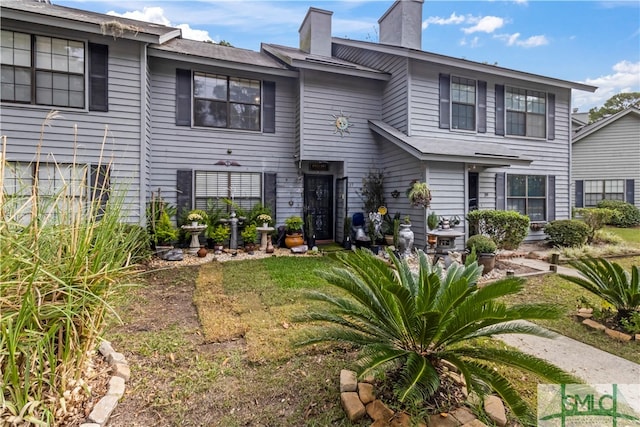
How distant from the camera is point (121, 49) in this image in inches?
278

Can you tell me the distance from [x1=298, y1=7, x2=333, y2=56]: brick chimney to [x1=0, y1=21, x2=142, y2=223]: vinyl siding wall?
573 centimetres

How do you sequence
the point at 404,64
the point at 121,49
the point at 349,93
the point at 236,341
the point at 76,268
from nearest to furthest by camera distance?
1. the point at 76,268
2. the point at 236,341
3. the point at 121,49
4. the point at 404,64
5. the point at 349,93

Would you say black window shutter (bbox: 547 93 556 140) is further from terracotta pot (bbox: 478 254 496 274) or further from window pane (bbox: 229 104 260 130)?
window pane (bbox: 229 104 260 130)

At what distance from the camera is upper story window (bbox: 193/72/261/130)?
8453 millimetres

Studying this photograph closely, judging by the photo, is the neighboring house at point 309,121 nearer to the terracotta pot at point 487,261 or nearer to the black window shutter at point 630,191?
the terracotta pot at point 487,261

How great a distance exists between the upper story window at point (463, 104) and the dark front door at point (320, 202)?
3856 mm

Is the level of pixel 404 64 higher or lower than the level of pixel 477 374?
higher

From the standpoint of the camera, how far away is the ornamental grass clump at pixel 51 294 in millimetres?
1639

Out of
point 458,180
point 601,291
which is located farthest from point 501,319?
point 458,180

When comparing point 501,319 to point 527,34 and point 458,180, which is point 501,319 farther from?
point 527,34

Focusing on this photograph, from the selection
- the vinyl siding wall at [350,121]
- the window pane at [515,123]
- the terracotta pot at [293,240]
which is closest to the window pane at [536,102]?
the window pane at [515,123]

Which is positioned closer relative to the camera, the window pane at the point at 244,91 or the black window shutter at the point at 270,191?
the window pane at the point at 244,91

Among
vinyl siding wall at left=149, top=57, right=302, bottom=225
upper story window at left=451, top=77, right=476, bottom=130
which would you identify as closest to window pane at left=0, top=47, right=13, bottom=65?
vinyl siding wall at left=149, top=57, right=302, bottom=225

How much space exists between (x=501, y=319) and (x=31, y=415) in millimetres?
2580
